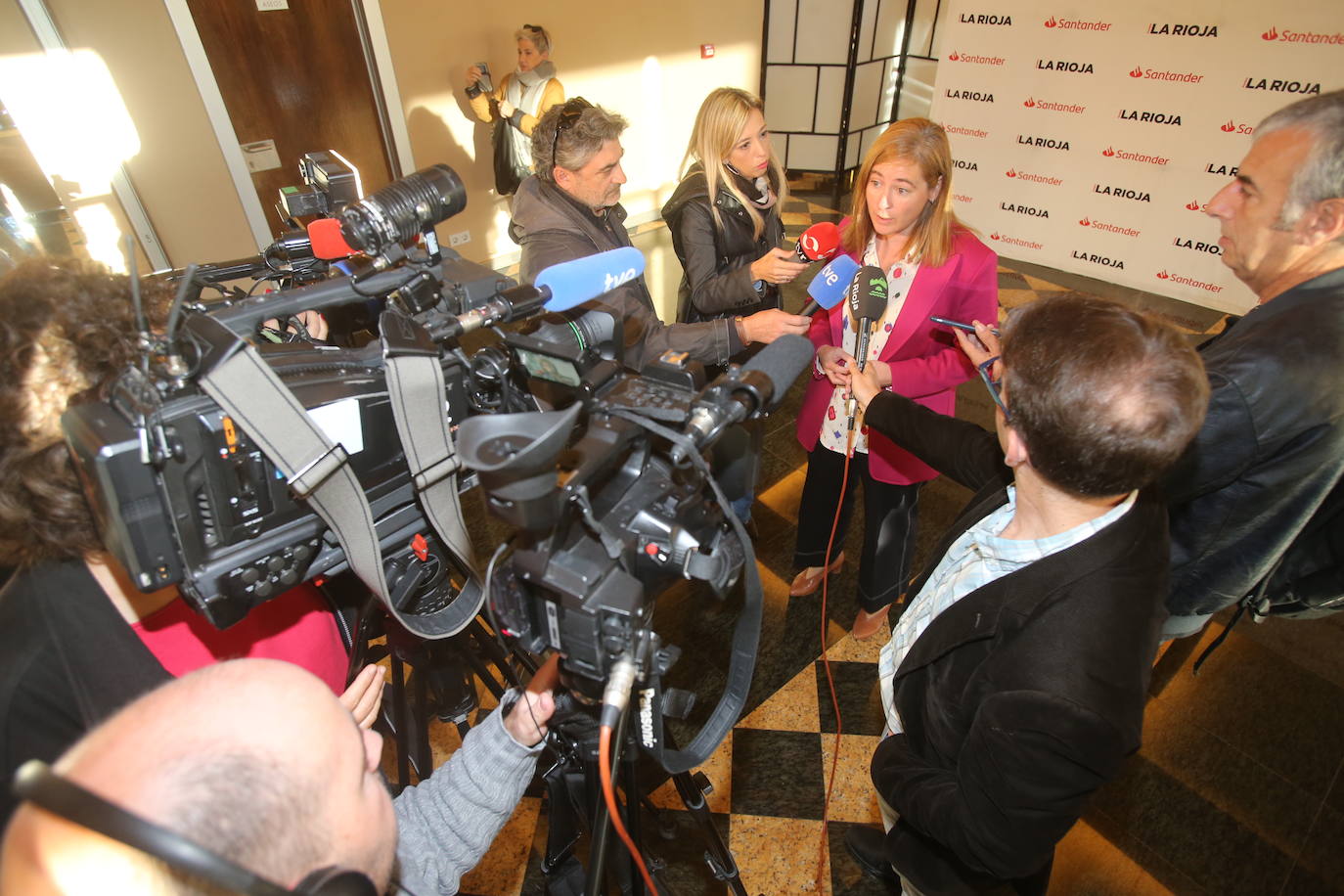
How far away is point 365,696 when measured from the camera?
1046mm

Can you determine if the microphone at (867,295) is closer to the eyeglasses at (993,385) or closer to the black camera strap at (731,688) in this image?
the eyeglasses at (993,385)

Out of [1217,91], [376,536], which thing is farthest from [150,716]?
[1217,91]

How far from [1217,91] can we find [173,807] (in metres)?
5.10

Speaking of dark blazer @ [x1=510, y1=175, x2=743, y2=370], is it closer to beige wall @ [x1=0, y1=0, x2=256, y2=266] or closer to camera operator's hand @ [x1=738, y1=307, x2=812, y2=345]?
camera operator's hand @ [x1=738, y1=307, x2=812, y2=345]

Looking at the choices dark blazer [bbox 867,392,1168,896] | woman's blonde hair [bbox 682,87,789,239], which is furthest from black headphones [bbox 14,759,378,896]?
woman's blonde hair [bbox 682,87,789,239]

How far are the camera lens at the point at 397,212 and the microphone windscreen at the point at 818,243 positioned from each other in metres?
1.04

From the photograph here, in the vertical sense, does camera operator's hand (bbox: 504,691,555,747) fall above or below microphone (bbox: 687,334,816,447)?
below

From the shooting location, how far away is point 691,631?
2090mm

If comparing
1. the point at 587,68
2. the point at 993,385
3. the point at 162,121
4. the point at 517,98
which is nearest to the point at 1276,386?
the point at 993,385

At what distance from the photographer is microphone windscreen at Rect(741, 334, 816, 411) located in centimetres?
77

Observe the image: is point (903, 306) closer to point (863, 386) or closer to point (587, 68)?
point (863, 386)

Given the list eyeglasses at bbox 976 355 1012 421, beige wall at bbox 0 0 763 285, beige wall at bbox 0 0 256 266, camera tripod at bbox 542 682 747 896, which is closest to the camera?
camera tripod at bbox 542 682 747 896

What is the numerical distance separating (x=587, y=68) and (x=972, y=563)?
4684 mm

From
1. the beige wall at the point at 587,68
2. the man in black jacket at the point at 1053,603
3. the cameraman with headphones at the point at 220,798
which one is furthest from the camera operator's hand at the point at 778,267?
the beige wall at the point at 587,68
